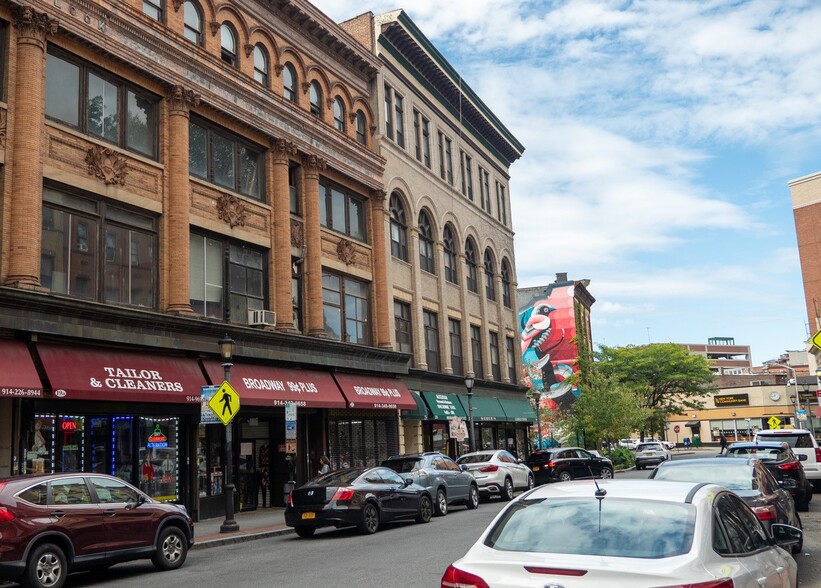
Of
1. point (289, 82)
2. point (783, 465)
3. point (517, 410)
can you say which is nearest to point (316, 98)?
point (289, 82)

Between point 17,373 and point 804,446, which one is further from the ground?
point 17,373

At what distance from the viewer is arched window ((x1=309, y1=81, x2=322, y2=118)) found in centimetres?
3062

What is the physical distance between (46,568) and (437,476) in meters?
12.3

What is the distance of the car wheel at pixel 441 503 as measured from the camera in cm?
2202

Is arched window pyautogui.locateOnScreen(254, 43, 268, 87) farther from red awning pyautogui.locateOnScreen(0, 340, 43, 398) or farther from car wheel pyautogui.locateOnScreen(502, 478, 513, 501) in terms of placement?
car wheel pyautogui.locateOnScreen(502, 478, 513, 501)

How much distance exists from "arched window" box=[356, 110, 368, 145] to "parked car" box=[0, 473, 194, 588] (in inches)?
870

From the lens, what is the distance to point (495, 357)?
46.2 meters

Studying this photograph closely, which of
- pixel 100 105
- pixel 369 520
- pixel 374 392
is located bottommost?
pixel 369 520

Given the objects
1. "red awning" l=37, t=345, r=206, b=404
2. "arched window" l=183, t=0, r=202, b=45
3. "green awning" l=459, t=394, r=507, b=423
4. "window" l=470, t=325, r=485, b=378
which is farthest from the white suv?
"window" l=470, t=325, r=485, b=378

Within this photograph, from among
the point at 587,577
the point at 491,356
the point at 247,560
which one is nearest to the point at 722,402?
the point at 491,356

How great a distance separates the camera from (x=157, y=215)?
2236 cm

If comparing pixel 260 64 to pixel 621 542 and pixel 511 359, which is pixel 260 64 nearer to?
pixel 621 542

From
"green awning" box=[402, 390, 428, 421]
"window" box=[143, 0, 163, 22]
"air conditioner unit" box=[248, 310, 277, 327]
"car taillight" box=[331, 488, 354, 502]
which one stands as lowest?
"car taillight" box=[331, 488, 354, 502]

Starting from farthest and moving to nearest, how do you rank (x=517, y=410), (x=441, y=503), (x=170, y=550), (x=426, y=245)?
(x=517, y=410) → (x=426, y=245) → (x=441, y=503) → (x=170, y=550)
